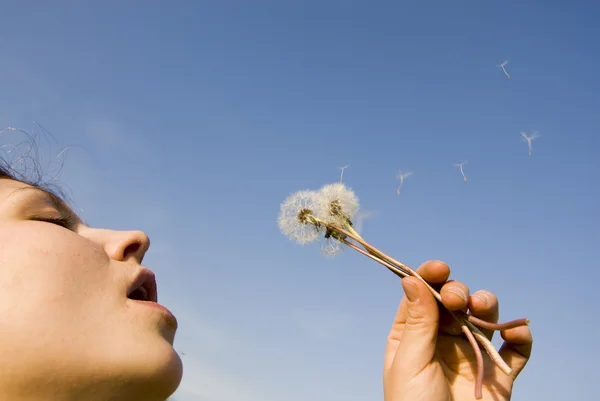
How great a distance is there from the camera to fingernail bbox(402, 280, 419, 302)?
9.96 feet

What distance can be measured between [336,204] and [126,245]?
179 centimetres

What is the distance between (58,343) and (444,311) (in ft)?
7.73

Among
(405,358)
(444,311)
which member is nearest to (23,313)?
(405,358)

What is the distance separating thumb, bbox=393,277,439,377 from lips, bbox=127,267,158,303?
5.20 ft

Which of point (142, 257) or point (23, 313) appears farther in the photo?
point (142, 257)

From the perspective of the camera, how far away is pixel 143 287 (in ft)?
7.54

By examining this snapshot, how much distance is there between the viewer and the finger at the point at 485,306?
2945mm

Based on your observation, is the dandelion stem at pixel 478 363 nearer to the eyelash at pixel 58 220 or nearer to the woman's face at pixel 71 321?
the woman's face at pixel 71 321

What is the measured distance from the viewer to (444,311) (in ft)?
10.4

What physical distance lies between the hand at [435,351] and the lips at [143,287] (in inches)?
62.4

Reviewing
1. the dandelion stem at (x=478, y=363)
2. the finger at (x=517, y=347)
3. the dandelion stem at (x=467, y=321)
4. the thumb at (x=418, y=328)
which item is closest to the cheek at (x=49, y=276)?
the dandelion stem at (x=467, y=321)

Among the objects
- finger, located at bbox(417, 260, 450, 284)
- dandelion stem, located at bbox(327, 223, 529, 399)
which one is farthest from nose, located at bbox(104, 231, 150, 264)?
finger, located at bbox(417, 260, 450, 284)

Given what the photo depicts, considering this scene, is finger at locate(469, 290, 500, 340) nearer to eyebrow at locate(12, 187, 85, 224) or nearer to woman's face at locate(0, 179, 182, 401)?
woman's face at locate(0, 179, 182, 401)

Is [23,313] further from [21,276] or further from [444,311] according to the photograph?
[444,311]
